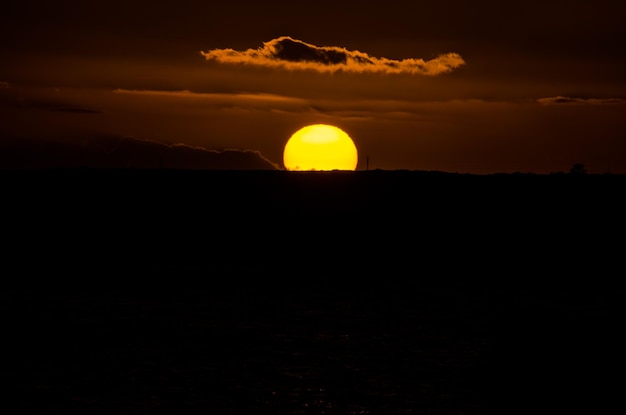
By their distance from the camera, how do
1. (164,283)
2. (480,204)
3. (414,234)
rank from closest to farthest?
(164,283), (414,234), (480,204)

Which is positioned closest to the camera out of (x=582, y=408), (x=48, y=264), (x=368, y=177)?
(x=582, y=408)

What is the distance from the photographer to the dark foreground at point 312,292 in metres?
25.4

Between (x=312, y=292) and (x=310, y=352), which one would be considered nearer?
(x=310, y=352)

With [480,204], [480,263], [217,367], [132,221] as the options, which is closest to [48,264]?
[132,221]

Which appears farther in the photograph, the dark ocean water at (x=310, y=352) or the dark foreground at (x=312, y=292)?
the dark foreground at (x=312, y=292)

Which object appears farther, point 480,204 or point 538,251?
point 480,204

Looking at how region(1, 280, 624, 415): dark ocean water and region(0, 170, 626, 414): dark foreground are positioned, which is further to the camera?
region(0, 170, 626, 414): dark foreground

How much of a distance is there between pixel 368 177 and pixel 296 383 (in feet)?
157

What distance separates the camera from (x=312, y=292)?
138 ft

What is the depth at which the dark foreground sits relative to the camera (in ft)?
83.2

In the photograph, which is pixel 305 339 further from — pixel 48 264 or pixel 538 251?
pixel 538 251

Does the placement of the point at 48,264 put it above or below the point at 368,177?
below

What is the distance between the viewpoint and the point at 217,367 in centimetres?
2769

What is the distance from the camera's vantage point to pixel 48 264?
165 ft
